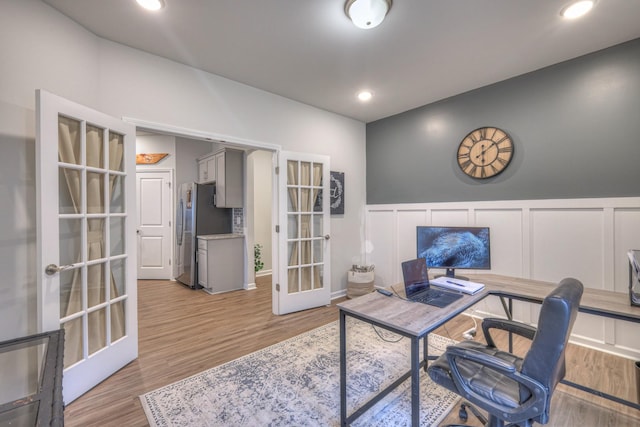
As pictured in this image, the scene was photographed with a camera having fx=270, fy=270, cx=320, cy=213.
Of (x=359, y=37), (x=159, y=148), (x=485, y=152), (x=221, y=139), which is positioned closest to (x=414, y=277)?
(x=359, y=37)

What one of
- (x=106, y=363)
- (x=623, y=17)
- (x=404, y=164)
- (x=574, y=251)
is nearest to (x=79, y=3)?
→ (x=106, y=363)

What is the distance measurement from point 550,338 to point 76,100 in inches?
125

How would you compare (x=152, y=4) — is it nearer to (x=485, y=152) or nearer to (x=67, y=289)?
(x=67, y=289)

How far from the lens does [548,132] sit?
2.69 metres

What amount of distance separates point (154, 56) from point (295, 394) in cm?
303

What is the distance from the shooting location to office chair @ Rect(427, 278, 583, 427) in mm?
1077

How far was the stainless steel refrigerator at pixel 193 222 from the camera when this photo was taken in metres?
4.52

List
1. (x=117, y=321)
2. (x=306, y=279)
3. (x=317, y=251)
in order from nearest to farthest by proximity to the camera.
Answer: (x=117, y=321), (x=306, y=279), (x=317, y=251)

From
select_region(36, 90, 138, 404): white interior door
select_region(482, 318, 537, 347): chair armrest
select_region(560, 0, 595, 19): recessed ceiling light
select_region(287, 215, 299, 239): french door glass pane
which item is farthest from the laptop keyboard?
select_region(36, 90, 138, 404): white interior door

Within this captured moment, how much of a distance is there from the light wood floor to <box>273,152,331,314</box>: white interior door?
0.23 m

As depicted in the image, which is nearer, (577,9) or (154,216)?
(577,9)

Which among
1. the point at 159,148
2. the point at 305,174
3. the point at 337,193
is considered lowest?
the point at 337,193

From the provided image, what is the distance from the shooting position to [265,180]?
5707 mm

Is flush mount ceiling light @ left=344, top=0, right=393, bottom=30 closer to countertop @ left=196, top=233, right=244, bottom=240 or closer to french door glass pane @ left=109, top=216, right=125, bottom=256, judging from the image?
french door glass pane @ left=109, top=216, right=125, bottom=256
